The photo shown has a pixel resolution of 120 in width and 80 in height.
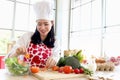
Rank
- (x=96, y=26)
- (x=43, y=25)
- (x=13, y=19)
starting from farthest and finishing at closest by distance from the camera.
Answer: (x=13, y=19) < (x=96, y=26) < (x=43, y=25)

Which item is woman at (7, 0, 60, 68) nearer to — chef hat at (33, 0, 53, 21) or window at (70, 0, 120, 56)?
chef hat at (33, 0, 53, 21)

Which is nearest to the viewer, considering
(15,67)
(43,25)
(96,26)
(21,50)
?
(15,67)

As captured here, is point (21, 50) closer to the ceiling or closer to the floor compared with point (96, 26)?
closer to the floor

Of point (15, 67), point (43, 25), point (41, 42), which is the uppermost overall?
point (43, 25)

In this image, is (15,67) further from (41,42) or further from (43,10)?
(43,10)

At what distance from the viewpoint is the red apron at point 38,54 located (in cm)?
140

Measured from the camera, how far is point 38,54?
1412mm

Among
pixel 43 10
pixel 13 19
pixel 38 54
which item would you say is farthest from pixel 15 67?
pixel 13 19

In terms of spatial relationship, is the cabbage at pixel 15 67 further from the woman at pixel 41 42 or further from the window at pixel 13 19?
the window at pixel 13 19

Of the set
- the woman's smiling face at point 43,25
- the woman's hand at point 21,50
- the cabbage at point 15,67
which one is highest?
the woman's smiling face at point 43,25

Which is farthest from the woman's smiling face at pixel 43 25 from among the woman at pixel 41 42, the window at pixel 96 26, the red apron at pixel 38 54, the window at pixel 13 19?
the window at pixel 13 19

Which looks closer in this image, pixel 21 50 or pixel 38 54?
pixel 21 50

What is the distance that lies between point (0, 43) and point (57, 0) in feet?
6.26

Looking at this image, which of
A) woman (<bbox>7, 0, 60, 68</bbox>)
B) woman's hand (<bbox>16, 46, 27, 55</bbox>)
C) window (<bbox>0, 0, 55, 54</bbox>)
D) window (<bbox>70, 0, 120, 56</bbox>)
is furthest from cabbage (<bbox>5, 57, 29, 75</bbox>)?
window (<bbox>0, 0, 55, 54</bbox>)
